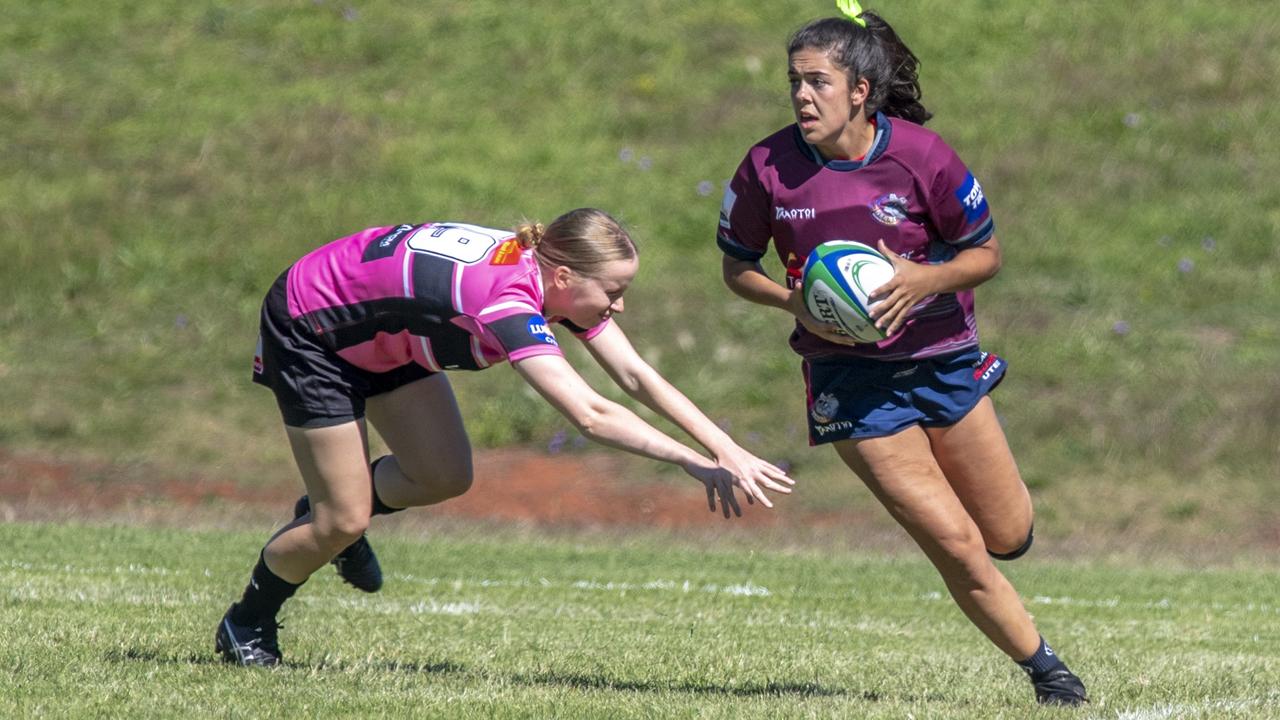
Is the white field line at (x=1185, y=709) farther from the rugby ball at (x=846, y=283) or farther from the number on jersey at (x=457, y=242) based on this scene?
the number on jersey at (x=457, y=242)

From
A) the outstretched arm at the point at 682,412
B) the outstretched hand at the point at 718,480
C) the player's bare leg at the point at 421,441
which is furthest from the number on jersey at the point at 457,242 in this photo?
the outstretched hand at the point at 718,480

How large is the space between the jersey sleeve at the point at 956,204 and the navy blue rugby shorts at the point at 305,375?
6.73 feet

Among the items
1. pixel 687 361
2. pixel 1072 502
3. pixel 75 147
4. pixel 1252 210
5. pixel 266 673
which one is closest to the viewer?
pixel 266 673

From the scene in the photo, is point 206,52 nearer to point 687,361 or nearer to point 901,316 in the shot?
point 687,361

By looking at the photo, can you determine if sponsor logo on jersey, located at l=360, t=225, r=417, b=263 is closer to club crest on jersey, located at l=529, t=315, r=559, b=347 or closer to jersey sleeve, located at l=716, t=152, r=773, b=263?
club crest on jersey, located at l=529, t=315, r=559, b=347

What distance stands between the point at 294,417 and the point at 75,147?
20108 millimetres

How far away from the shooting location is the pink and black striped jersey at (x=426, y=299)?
215 inches

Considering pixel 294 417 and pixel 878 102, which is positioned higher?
pixel 878 102

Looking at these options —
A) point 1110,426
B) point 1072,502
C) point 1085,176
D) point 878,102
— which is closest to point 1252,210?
point 1085,176

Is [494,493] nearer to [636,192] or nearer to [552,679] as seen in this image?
[636,192]

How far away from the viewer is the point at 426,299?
5.67m

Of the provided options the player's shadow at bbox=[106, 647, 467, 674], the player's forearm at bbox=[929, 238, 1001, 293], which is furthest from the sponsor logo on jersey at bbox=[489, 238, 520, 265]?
the player's shadow at bbox=[106, 647, 467, 674]

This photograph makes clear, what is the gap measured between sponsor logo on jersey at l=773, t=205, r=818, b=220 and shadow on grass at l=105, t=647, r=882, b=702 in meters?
1.63

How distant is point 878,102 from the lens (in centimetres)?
605
